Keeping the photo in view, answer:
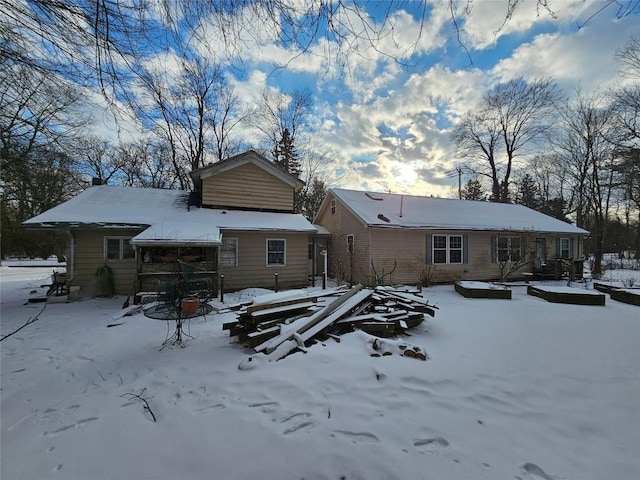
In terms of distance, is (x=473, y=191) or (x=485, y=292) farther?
(x=473, y=191)

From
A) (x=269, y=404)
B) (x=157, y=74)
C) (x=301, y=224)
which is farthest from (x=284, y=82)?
(x=301, y=224)

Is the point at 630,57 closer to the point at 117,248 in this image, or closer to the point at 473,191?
the point at 117,248

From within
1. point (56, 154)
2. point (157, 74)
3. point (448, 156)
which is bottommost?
point (157, 74)

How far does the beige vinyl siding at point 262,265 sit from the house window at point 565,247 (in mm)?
15382

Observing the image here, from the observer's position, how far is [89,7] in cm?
250

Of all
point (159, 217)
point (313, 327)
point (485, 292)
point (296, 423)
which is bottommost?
point (296, 423)

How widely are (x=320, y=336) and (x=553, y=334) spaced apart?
184 inches

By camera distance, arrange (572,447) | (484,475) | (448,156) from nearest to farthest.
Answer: (484,475) < (572,447) < (448,156)

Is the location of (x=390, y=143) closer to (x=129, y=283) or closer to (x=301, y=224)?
(x=301, y=224)

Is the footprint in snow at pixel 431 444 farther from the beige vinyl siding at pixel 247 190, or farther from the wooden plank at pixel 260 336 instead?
the beige vinyl siding at pixel 247 190

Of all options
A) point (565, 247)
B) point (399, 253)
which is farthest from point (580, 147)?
point (399, 253)

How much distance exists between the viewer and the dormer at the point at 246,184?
493 inches

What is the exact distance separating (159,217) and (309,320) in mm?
8745

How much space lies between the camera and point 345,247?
1491 centimetres
